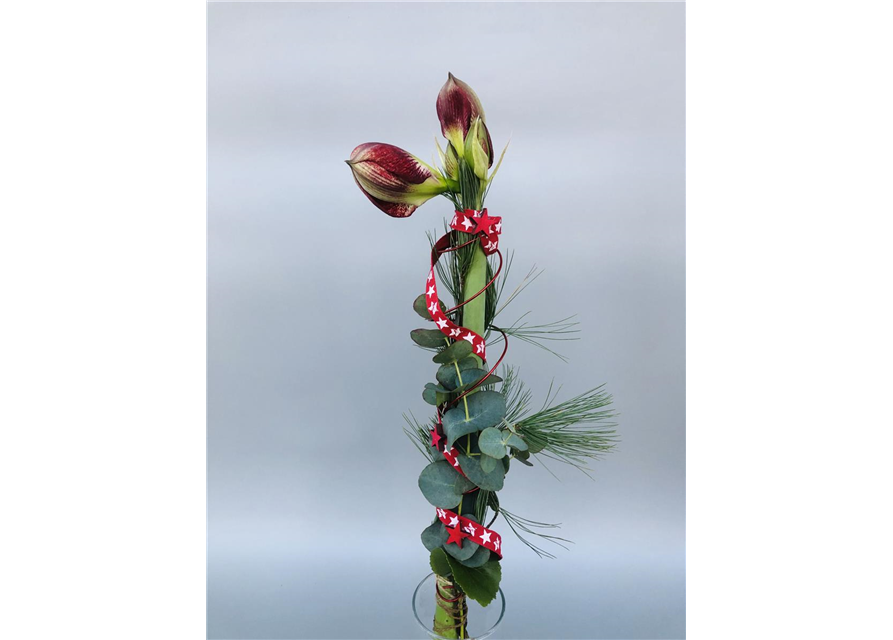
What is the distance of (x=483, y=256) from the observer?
0.96 m

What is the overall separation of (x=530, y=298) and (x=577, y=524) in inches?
18.7

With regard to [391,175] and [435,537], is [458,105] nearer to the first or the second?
[391,175]

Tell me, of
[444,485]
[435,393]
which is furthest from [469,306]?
[444,485]

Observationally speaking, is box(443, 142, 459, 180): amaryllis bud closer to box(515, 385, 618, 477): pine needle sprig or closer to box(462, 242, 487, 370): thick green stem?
box(462, 242, 487, 370): thick green stem

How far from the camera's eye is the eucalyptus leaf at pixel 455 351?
36.5 inches

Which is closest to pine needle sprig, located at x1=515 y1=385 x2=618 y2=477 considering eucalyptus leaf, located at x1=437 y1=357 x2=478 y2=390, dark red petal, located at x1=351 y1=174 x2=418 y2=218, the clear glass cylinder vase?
eucalyptus leaf, located at x1=437 y1=357 x2=478 y2=390

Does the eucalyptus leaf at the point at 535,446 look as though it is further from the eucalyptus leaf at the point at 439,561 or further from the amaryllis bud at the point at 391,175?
the amaryllis bud at the point at 391,175

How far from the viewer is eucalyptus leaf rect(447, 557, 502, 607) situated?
92cm

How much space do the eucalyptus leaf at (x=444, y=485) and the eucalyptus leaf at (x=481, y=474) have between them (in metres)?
0.02

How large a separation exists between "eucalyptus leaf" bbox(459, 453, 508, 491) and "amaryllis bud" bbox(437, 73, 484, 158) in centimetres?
40

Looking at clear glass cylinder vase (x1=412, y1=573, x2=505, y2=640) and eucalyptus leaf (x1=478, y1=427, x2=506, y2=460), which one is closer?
eucalyptus leaf (x1=478, y1=427, x2=506, y2=460)

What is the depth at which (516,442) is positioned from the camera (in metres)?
0.90

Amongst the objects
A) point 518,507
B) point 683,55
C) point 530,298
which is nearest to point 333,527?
point 518,507
